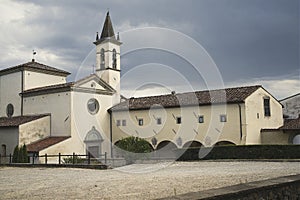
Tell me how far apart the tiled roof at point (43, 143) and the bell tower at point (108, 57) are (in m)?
9.77

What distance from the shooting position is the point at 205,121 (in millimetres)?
29328

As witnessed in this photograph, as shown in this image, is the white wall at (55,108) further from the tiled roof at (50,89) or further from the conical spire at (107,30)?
the conical spire at (107,30)

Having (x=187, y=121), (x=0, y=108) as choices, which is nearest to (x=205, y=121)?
(x=187, y=121)

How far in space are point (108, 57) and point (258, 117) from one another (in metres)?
17.0

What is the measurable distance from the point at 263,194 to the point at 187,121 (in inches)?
936

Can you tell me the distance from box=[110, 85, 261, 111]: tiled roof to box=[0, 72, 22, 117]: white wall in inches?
361

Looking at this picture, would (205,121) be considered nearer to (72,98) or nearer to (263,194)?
(72,98)

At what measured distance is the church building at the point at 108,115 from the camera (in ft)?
92.9

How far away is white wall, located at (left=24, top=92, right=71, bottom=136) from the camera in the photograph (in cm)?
3017

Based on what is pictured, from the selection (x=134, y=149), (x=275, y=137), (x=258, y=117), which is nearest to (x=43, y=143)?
(x=134, y=149)

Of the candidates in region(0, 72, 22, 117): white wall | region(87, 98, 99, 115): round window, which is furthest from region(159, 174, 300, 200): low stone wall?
region(0, 72, 22, 117): white wall

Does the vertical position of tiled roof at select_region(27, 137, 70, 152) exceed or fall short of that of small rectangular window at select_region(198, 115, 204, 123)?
it falls short

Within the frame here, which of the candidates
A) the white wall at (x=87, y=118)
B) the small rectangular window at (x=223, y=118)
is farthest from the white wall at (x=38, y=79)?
the small rectangular window at (x=223, y=118)

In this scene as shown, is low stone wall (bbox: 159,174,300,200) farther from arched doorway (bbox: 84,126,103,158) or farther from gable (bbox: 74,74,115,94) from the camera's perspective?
arched doorway (bbox: 84,126,103,158)
